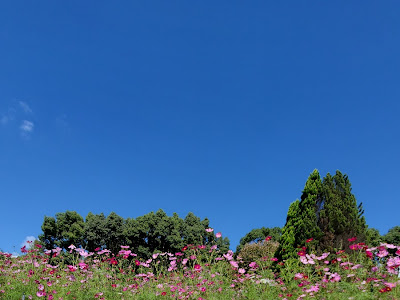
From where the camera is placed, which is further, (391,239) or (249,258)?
(391,239)

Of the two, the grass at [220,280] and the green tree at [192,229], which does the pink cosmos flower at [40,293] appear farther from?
the green tree at [192,229]

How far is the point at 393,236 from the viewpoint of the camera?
30531 millimetres

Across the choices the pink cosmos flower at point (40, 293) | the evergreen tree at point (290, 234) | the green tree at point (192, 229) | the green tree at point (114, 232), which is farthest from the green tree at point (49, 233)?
the pink cosmos flower at point (40, 293)

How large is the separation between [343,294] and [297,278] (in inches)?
47.7

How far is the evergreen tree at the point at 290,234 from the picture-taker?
13729mm

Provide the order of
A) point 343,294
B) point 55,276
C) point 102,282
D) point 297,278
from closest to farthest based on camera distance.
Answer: point 343,294
point 297,278
point 102,282
point 55,276

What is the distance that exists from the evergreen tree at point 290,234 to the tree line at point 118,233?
45.1ft

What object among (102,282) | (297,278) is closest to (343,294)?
(297,278)

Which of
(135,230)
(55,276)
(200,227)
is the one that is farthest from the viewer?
(200,227)

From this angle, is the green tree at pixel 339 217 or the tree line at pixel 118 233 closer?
the green tree at pixel 339 217

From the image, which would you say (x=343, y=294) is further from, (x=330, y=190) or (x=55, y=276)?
(x=330, y=190)

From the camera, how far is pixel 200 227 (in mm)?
29641

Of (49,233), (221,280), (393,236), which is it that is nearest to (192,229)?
(49,233)

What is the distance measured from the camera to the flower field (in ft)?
19.7
